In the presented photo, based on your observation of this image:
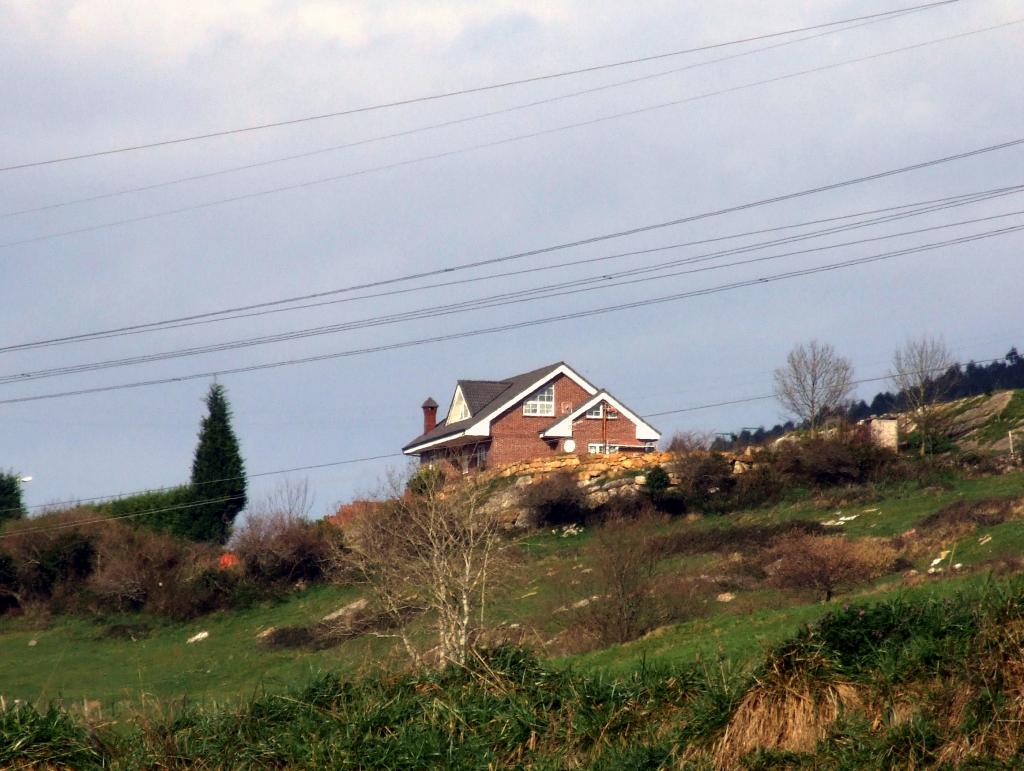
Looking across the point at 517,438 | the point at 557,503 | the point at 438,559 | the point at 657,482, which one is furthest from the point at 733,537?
the point at 517,438

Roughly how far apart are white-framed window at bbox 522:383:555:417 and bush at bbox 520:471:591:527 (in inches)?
501

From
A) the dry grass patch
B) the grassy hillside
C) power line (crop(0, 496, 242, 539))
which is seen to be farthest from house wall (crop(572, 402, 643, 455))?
the dry grass patch

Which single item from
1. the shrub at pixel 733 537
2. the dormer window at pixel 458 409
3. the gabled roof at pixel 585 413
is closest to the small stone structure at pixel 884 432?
the shrub at pixel 733 537

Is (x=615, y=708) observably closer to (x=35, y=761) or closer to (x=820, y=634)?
(x=820, y=634)

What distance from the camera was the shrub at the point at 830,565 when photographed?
24.0 m

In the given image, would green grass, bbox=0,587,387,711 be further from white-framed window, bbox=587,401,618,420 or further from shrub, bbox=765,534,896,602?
white-framed window, bbox=587,401,618,420

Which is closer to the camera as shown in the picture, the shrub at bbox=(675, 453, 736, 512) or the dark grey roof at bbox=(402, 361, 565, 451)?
the shrub at bbox=(675, 453, 736, 512)

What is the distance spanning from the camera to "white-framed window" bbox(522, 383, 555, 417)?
54219 millimetres

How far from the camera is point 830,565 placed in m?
24.0

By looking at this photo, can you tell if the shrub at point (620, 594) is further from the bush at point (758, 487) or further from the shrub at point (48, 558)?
the shrub at point (48, 558)

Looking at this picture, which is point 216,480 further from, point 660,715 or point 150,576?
point 660,715

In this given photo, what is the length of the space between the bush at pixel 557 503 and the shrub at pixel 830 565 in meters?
15.7

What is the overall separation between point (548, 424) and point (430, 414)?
32.9ft

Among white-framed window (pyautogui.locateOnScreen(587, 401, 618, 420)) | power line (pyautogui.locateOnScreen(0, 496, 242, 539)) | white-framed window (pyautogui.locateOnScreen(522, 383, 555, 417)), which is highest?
white-framed window (pyautogui.locateOnScreen(522, 383, 555, 417))
